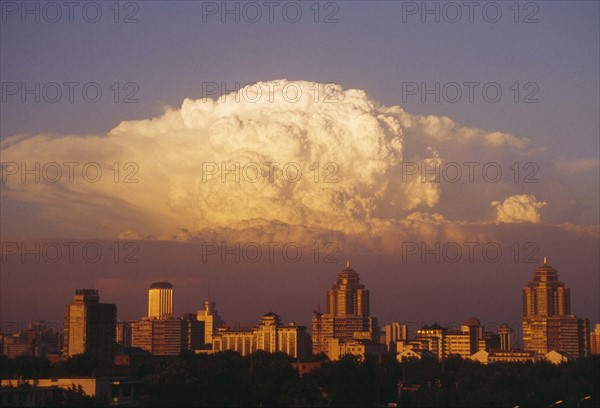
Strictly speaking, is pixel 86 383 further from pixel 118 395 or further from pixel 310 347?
pixel 310 347

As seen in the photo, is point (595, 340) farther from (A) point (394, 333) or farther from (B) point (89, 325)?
(B) point (89, 325)

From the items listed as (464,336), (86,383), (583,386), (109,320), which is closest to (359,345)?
(464,336)

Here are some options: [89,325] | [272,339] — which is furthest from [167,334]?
[89,325]

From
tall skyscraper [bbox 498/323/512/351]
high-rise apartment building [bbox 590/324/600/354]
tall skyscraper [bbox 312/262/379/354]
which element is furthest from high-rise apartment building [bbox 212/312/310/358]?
high-rise apartment building [bbox 590/324/600/354]

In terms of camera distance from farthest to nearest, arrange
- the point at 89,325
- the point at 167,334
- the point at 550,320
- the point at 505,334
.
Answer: the point at 167,334 < the point at 505,334 < the point at 550,320 < the point at 89,325

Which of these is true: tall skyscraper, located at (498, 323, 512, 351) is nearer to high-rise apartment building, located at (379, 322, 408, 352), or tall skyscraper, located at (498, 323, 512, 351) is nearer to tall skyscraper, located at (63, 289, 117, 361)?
high-rise apartment building, located at (379, 322, 408, 352)
